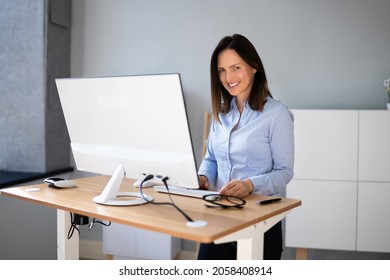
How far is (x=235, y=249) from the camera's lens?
1843 mm

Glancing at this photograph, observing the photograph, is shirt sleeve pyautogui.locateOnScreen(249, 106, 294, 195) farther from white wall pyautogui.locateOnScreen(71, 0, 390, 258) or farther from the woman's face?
white wall pyautogui.locateOnScreen(71, 0, 390, 258)

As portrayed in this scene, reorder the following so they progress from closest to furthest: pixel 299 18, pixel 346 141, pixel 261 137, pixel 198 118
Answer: pixel 261 137 < pixel 346 141 < pixel 299 18 < pixel 198 118

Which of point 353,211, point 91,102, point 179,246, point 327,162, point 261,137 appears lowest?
point 179,246

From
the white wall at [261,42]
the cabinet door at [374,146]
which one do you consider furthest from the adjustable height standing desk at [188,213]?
the white wall at [261,42]

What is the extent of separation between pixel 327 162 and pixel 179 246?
145cm

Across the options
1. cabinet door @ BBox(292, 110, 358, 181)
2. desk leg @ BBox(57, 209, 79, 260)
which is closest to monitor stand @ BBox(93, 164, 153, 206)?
desk leg @ BBox(57, 209, 79, 260)

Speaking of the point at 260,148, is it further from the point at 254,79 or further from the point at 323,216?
the point at 323,216

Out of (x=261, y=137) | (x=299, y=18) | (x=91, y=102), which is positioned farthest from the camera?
(x=299, y=18)

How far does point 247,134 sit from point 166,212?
0.56 m

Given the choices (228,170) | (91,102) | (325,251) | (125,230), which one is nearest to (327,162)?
(325,251)

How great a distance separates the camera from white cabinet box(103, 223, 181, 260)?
3482 millimetres

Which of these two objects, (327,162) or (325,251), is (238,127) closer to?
(327,162)

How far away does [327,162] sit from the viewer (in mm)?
3041

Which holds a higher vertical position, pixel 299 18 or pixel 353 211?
pixel 299 18
